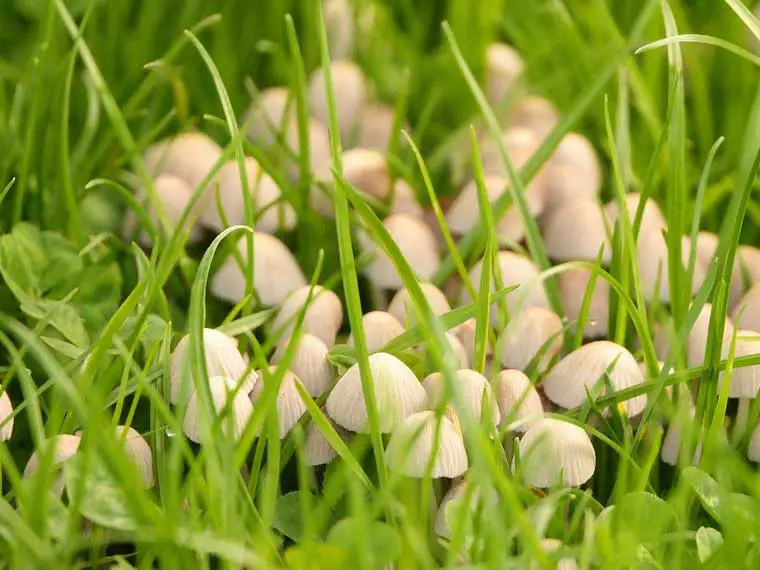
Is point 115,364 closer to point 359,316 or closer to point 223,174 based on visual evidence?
point 359,316

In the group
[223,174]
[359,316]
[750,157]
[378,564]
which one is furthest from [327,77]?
[378,564]

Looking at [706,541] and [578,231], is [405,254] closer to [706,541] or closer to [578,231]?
[578,231]

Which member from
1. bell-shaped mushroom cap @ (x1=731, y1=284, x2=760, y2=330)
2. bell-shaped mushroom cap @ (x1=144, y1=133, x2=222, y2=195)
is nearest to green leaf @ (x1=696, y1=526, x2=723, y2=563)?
bell-shaped mushroom cap @ (x1=731, y1=284, x2=760, y2=330)

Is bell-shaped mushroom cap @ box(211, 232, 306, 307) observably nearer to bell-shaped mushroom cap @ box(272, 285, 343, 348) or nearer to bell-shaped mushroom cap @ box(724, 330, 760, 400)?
bell-shaped mushroom cap @ box(272, 285, 343, 348)

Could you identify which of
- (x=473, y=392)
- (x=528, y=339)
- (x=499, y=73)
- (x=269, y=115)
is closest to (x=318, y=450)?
(x=473, y=392)

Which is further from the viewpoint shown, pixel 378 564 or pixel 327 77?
pixel 327 77
